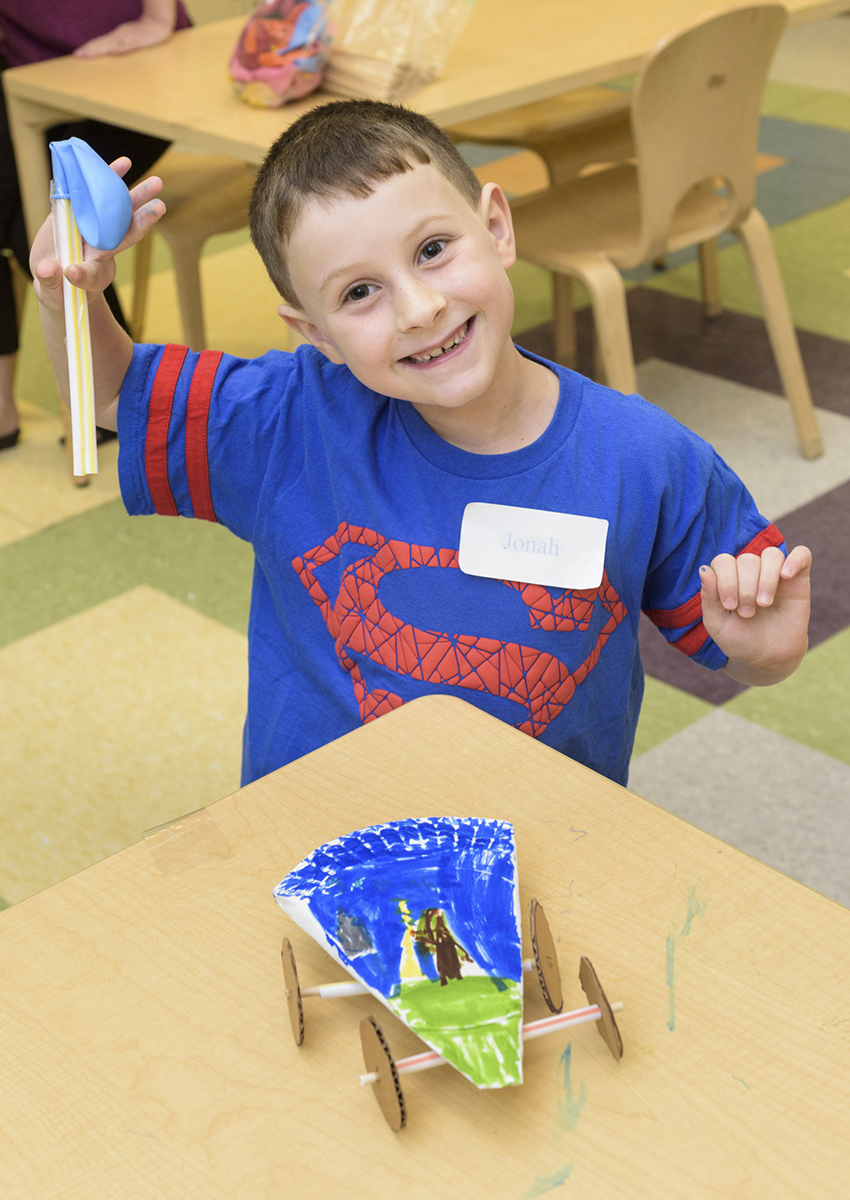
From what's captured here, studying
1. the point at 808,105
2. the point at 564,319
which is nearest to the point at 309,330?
the point at 564,319

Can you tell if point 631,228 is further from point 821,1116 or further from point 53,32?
point 821,1116

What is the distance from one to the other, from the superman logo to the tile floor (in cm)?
74

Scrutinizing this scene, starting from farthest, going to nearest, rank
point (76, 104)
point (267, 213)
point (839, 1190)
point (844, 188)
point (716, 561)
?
1. point (844, 188)
2. point (76, 104)
3. point (267, 213)
4. point (716, 561)
5. point (839, 1190)

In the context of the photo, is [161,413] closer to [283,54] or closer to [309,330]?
[309,330]

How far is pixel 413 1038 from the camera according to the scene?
0.59 metres

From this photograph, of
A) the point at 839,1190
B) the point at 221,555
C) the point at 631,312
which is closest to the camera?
the point at 839,1190

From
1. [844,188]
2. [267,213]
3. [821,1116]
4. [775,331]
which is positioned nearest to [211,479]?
[267,213]

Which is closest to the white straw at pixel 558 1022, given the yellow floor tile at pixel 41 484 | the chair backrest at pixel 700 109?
the chair backrest at pixel 700 109

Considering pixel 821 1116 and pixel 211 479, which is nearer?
pixel 821 1116

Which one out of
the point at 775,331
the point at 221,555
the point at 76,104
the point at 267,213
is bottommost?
the point at 221,555

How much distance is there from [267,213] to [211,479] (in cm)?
22

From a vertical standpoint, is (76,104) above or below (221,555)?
above

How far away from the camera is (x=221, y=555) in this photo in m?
2.37

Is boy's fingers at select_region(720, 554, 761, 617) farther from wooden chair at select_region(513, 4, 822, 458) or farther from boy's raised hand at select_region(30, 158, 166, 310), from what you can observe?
wooden chair at select_region(513, 4, 822, 458)
